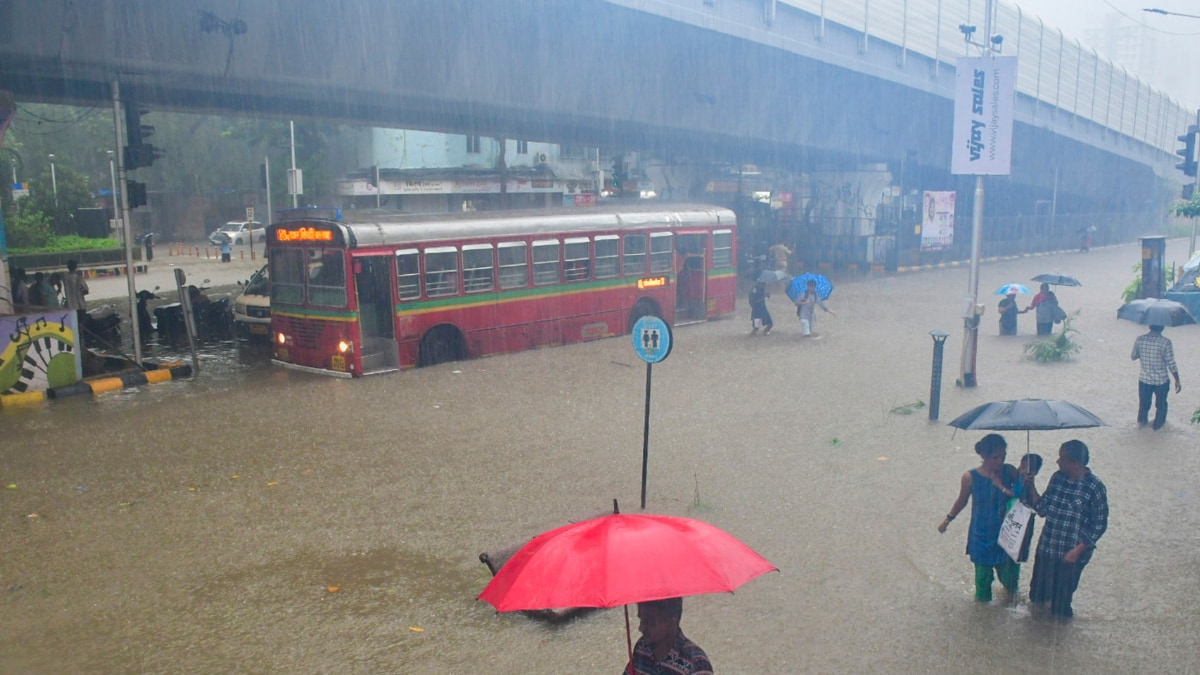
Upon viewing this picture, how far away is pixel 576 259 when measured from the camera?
19.1 metres

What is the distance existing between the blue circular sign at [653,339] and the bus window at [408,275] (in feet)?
24.4

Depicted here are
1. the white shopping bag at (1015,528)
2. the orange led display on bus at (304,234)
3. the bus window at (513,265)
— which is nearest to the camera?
the white shopping bag at (1015,528)

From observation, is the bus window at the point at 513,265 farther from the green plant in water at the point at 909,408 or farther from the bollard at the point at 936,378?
the bollard at the point at 936,378

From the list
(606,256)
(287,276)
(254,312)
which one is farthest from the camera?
(254,312)

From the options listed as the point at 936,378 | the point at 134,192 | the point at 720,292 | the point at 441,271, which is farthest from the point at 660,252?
the point at 134,192

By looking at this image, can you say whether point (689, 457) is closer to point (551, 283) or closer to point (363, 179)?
point (551, 283)

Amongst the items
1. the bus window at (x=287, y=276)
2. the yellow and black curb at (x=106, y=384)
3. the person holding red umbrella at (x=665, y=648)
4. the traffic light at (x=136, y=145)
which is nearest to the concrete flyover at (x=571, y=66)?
the traffic light at (x=136, y=145)

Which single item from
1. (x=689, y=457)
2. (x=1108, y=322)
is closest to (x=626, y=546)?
(x=689, y=457)

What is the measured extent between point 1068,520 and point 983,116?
9.48 m

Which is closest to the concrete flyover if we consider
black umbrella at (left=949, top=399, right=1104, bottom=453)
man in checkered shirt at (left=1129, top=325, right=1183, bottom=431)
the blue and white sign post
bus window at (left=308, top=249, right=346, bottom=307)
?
bus window at (left=308, top=249, right=346, bottom=307)

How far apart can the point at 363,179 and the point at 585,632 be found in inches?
1680

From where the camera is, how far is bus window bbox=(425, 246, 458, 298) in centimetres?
1647

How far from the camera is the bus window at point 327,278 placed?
15594 mm

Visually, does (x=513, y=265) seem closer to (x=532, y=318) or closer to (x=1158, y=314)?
(x=532, y=318)
